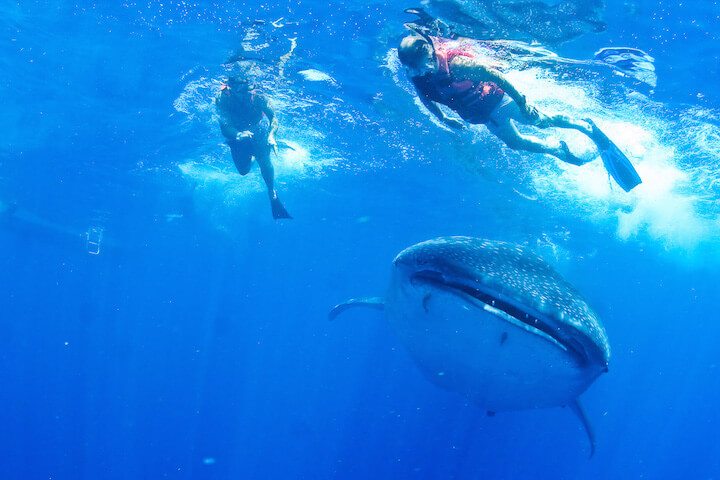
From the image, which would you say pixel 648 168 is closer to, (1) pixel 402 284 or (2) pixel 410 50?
(2) pixel 410 50

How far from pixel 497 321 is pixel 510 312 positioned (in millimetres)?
218

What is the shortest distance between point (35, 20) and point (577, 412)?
1456 centimetres

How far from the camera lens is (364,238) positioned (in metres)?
36.1

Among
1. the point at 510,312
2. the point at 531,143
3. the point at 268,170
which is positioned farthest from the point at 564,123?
the point at 268,170

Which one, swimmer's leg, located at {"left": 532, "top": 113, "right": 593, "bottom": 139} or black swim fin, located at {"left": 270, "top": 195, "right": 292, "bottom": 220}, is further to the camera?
black swim fin, located at {"left": 270, "top": 195, "right": 292, "bottom": 220}

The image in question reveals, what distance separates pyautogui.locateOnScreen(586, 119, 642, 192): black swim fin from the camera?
8.34 metres

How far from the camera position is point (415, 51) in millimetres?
6398

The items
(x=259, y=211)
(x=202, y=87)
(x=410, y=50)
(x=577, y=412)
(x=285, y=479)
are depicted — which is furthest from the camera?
(x=285, y=479)

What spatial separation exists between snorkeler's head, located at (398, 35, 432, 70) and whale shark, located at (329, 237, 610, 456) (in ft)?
8.61

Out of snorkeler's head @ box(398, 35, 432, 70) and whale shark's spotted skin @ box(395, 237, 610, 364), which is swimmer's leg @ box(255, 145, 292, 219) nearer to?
snorkeler's head @ box(398, 35, 432, 70)

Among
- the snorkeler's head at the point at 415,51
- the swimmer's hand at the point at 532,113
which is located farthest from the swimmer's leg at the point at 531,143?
the snorkeler's head at the point at 415,51

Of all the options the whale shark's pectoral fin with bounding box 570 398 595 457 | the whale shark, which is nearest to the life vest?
the whale shark

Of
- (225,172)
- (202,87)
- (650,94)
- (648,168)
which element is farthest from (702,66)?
(225,172)

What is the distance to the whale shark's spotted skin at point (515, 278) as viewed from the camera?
4430 millimetres
